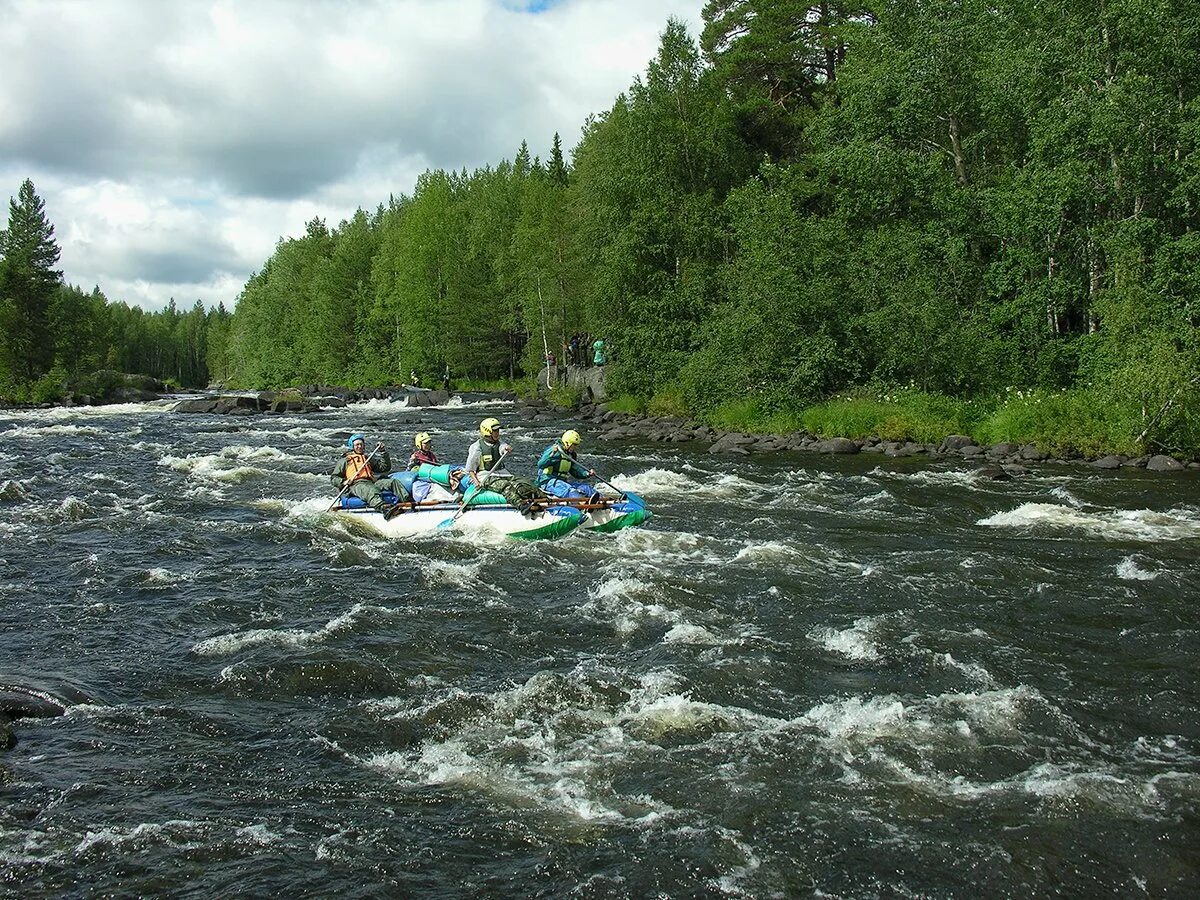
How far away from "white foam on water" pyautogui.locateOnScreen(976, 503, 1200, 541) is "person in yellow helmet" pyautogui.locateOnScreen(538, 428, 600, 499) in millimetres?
7741

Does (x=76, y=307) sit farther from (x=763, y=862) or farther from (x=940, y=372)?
(x=763, y=862)

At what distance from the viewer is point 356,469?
1809 centimetres

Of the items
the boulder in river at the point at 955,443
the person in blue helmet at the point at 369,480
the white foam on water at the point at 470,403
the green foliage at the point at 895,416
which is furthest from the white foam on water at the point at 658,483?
the white foam on water at the point at 470,403

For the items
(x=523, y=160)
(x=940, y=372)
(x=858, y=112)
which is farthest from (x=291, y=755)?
(x=523, y=160)

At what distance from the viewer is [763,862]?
250 inches

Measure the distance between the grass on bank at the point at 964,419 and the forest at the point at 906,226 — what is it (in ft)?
0.26

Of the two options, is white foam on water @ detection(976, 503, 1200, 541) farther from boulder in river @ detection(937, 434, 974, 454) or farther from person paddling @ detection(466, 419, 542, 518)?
person paddling @ detection(466, 419, 542, 518)

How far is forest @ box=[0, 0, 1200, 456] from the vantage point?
25.0 m

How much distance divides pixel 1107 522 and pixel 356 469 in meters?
14.6

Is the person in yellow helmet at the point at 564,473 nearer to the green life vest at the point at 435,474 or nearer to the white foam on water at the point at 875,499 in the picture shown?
the green life vest at the point at 435,474

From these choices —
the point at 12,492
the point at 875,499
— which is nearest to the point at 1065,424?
the point at 875,499

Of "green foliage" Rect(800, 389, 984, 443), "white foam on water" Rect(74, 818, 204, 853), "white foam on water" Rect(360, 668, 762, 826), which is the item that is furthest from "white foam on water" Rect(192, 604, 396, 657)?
"green foliage" Rect(800, 389, 984, 443)

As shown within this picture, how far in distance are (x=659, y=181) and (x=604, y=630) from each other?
30271 millimetres

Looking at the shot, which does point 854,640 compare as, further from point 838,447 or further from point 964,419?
point 964,419
